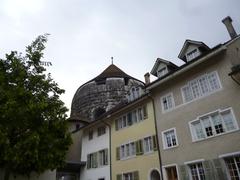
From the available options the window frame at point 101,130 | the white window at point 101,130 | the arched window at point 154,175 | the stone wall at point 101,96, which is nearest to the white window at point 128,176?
the arched window at point 154,175

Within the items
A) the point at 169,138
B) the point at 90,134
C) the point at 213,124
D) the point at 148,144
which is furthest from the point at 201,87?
the point at 90,134

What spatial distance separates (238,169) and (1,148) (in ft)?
46.5

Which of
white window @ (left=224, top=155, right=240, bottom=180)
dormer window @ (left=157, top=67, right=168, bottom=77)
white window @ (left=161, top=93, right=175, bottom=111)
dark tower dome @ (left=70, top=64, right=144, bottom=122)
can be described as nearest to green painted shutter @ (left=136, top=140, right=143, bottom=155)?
white window @ (left=161, top=93, right=175, bottom=111)

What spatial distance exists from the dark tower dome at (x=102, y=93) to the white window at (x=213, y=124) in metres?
21.8

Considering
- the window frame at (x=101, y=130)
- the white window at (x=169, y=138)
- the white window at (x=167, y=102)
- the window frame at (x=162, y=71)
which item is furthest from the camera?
the window frame at (x=101, y=130)

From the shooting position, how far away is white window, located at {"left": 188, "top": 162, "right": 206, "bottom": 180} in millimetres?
14422

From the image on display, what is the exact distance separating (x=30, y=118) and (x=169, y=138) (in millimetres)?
10132

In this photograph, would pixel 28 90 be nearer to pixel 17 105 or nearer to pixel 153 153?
pixel 17 105

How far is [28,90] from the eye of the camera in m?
15.6

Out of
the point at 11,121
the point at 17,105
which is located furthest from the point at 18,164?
the point at 17,105

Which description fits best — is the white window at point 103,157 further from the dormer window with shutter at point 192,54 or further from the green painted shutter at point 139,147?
the dormer window with shutter at point 192,54

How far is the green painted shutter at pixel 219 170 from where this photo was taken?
13172mm

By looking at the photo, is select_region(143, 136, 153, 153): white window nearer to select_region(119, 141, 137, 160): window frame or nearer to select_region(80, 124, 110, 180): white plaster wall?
select_region(119, 141, 137, 160): window frame

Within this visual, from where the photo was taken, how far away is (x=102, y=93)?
3856 centimetres
